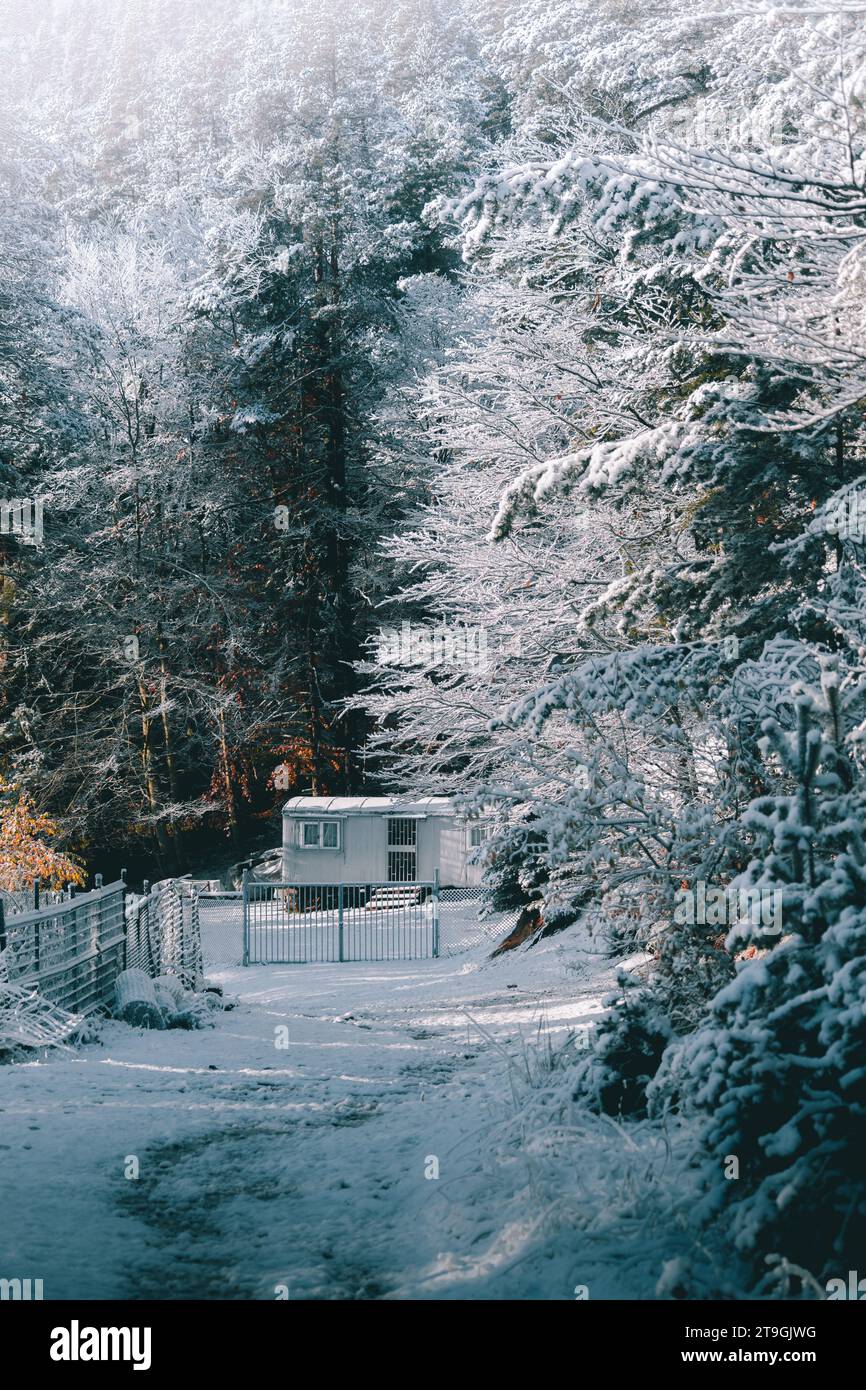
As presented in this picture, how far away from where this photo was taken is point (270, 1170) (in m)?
5.80

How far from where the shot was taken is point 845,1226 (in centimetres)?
399

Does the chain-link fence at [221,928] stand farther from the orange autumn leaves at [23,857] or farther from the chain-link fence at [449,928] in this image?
the orange autumn leaves at [23,857]

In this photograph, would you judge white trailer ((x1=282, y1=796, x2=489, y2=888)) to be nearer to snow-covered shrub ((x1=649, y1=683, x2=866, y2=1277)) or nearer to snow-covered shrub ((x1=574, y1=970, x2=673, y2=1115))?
snow-covered shrub ((x1=574, y1=970, x2=673, y2=1115))

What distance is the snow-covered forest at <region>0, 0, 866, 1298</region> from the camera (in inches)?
202

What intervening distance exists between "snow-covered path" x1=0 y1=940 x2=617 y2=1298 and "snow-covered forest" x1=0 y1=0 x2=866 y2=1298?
47cm

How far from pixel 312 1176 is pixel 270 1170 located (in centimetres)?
25

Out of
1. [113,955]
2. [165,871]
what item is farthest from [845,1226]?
[165,871]


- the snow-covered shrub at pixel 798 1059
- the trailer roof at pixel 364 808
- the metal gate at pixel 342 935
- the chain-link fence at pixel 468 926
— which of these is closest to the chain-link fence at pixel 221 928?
the metal gate at pixel 342 935

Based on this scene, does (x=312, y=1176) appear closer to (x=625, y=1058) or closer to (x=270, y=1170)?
(x=270, y=1170)

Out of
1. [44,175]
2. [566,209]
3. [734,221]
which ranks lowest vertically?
[734,221]

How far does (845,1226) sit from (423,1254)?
1708 millimetres

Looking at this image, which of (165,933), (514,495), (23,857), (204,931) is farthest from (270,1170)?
(204,931)

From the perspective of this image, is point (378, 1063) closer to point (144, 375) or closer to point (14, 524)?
point (14, 524)

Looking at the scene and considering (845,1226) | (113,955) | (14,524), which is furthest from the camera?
(14,524)
